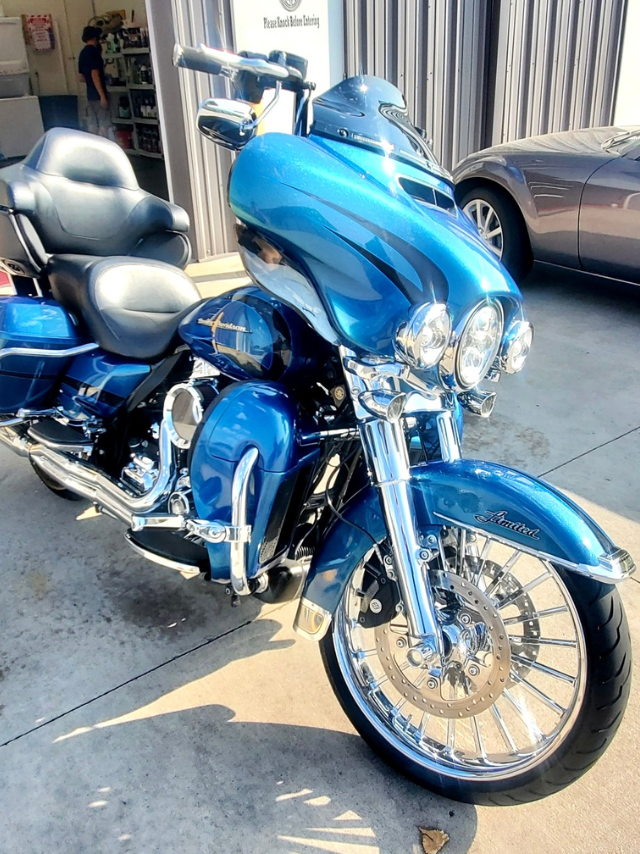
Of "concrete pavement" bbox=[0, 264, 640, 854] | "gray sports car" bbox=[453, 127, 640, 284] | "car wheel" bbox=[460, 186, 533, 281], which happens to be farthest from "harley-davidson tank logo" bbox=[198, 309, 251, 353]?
"car wheel" bbox=[460, 186, 533, 281]

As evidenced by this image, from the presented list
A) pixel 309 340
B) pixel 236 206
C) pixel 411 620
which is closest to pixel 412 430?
pixel 309 340

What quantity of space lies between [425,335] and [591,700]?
2.84ft

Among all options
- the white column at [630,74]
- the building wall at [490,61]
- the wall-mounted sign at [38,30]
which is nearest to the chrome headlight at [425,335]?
the building wall at [490,61]

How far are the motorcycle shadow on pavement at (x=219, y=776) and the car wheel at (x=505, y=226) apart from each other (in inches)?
159

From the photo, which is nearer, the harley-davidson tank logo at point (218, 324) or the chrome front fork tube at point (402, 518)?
the chrome front fork tube at point (402, 518)

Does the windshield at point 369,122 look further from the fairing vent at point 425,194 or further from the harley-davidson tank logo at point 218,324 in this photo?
the harley-davidson tank logo at point 218,324

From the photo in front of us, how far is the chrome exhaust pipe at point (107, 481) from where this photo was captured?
2186 mm

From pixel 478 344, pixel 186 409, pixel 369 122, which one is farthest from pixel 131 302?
pixel 478 344

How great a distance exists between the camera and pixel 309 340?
1.90 m

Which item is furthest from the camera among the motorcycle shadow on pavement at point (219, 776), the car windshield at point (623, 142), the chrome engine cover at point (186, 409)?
the car windshield at point (623, 142)

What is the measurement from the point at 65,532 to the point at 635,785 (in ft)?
7.32

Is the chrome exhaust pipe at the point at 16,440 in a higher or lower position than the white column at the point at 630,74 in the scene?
lower

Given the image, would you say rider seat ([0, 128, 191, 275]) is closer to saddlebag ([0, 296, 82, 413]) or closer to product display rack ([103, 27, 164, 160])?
saddlebag ([0, 296, 82, 413])

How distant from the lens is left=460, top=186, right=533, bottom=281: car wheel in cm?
552
